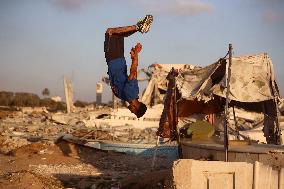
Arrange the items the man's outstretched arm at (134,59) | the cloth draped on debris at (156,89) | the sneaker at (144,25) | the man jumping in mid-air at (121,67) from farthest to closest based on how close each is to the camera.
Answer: the cloth draped on debris at (156,89), the man's outstretched arm at (134,59), the man jumping in mid-air at (121,67), the sneaker at (144,25)

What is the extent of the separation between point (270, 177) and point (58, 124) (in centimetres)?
1727

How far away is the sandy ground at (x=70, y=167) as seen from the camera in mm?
8781

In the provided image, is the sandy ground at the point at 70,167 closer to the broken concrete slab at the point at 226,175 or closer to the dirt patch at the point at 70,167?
the dirt patch at the point at 70,167

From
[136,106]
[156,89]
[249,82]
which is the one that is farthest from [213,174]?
[156,89]

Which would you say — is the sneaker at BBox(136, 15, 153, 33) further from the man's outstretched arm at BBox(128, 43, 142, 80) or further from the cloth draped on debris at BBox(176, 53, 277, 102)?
the cloth draped on debris at BBox(176, 53, 277, 102)

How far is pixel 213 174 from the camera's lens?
6.33m

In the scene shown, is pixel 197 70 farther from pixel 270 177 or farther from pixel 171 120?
pixel 270 177

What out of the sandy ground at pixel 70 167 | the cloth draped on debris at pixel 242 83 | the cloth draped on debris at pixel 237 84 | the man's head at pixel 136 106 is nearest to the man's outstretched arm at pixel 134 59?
the man's head at pixel 136 106

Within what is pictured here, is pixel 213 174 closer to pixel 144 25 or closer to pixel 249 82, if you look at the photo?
pixel 144 25

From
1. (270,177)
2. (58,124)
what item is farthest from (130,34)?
(58,124)

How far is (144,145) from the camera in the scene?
15.2 meters

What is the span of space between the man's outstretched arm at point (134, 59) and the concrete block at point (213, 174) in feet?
6.21

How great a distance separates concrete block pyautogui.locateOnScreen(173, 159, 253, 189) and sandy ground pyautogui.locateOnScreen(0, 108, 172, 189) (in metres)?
2.30

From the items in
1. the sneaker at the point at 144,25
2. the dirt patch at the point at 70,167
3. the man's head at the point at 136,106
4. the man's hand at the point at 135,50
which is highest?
the sneaker at the point at 144,25
